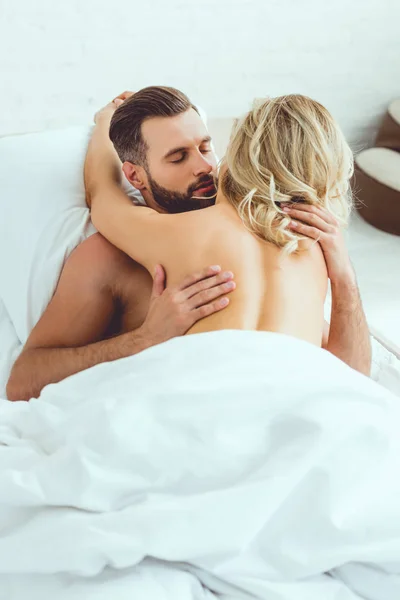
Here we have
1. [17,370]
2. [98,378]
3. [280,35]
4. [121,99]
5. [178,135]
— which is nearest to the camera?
[98,378]

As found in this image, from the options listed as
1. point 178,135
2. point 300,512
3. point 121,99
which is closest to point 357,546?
point 300,512

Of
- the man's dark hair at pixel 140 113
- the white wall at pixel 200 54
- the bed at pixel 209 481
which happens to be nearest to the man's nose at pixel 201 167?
the man's dark hair at pixel 140 113

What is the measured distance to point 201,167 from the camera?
5.52ft

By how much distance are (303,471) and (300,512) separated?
0.05m

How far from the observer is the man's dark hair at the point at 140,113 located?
171 centimetres

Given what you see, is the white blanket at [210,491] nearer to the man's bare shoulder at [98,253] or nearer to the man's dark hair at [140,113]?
the man's bare shoulder at [98,253]

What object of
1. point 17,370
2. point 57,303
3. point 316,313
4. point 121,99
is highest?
point 121,99

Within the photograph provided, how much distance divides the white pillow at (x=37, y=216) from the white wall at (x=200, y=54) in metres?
0.83

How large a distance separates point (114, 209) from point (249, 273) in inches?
15.9

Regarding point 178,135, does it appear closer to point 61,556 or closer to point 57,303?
point 57,303

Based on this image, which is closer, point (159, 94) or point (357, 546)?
point (357, 546)

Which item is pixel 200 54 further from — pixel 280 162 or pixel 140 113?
pixel 280 162

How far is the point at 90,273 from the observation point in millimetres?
1612

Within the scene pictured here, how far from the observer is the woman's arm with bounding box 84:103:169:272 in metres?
1.50
